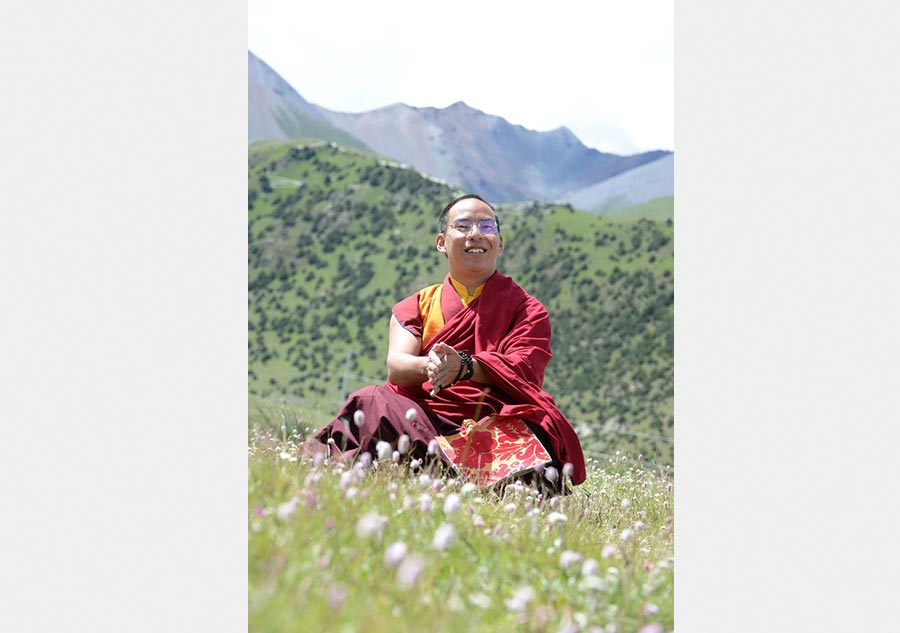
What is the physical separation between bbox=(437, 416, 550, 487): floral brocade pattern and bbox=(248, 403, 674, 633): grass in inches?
28.1

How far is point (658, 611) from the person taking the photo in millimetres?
3846

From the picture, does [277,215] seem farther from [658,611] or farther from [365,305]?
[658,611]

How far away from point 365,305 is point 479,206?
48159 mm

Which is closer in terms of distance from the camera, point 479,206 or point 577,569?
point 577,569

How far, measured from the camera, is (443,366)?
18.3 feet

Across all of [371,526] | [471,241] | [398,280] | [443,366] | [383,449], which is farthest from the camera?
[398,280]

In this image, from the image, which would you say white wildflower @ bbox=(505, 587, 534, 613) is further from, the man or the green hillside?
the green hillside

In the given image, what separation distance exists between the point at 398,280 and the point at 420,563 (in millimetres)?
52826

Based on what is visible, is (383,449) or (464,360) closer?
(383,449)

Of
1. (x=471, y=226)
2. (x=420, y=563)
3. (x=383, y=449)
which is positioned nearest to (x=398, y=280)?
(x=471, y=226)

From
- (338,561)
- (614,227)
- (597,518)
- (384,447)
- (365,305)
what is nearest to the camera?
(338,561)

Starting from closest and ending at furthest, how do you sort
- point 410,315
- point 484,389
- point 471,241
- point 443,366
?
point 443,366, point 484,389, point 471,241, point 410,315

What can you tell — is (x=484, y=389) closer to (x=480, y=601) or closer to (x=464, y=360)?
(x=464, y=360)

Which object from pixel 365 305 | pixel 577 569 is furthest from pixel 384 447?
pixel 365 305
